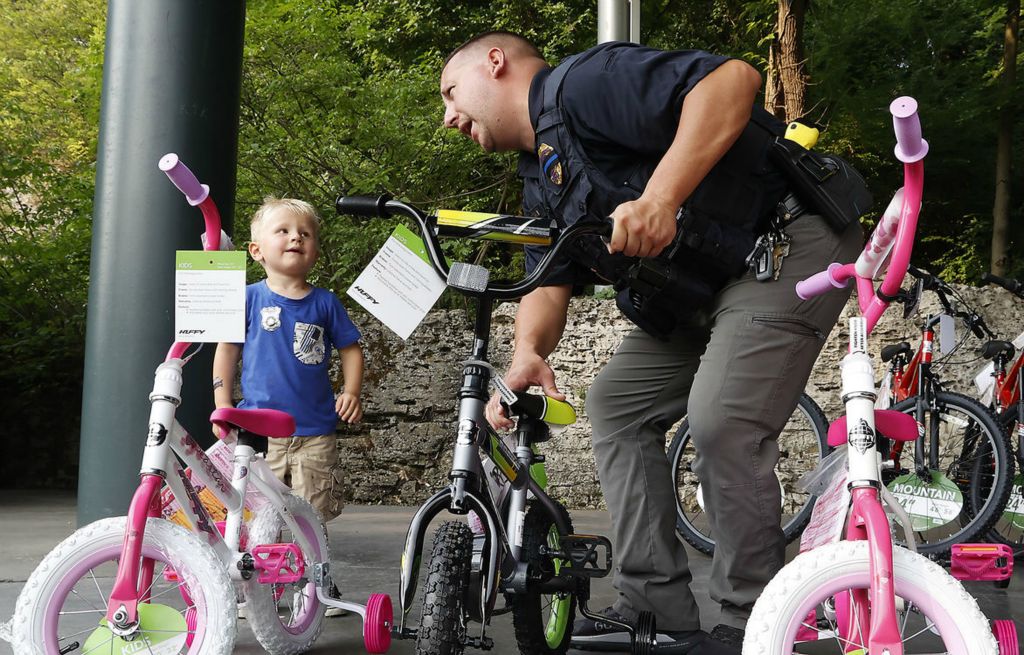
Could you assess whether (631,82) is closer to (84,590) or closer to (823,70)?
(84,590)

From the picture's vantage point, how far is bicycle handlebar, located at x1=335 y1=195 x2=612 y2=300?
1948 millimetres

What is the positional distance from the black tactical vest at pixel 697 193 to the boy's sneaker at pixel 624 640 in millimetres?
794

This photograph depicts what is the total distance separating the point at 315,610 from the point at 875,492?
1.59 m

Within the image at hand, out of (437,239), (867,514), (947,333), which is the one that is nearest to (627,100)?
(437,239)

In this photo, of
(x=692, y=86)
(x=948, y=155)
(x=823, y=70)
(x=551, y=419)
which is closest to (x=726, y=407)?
(x=551, y=419)

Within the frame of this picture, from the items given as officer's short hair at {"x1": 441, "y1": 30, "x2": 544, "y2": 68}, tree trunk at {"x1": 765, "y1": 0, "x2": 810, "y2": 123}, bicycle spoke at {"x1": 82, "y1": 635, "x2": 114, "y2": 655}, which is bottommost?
bicycle spoke at {"x1": 82, "y1": 635, "x2": 114, "y2": 655}

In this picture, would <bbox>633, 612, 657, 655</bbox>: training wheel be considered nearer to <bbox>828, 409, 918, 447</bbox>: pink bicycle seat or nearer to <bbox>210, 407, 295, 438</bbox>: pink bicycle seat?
<bbox>828, 409, 918, 447</bbox>: pink bicycle seat

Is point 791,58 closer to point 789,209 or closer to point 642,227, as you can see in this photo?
point 789,209

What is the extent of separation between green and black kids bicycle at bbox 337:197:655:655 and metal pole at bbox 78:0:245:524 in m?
1.68

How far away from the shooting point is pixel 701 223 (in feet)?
7.63

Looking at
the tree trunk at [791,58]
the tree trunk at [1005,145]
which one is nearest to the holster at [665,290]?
the tree trunk at [791,58]

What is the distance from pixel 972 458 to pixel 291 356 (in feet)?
9.57

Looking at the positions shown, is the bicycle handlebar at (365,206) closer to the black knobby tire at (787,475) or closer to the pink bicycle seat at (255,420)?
the pink bicycle seat at (255,420)

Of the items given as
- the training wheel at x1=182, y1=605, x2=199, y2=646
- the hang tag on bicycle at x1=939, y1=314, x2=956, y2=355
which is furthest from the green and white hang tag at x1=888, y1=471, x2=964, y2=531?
the training wheel at x1=182, y1=605, x2=199, y2=646
